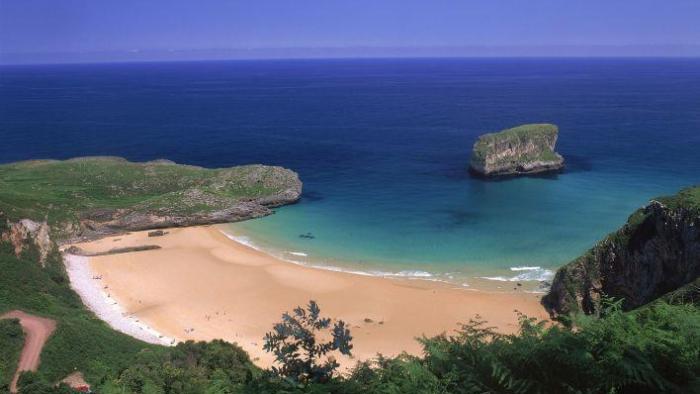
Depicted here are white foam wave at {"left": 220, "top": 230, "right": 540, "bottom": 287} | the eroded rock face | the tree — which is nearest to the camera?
the tree

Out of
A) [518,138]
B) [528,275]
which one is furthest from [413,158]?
[528,275]

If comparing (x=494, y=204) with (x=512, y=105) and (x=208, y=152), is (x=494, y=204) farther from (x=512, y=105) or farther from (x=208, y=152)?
(x=512, y=105)

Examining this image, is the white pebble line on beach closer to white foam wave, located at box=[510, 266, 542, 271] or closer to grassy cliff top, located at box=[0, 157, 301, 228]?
grassy cliff top, located at box=[0, 157, 301, 228]

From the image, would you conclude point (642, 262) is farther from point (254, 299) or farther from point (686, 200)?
point (254, 299)

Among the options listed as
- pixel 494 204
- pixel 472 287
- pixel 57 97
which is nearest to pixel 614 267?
pixel 472 287

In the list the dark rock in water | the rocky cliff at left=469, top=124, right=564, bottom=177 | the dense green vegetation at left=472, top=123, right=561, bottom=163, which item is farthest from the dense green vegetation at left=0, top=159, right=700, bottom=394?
the dense green vegetation at left=472, top=123, right=561, bottom=163

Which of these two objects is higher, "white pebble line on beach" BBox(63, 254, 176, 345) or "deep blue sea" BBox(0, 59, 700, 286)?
"deep blue sea" BBox(0, 59, 700, 286)
